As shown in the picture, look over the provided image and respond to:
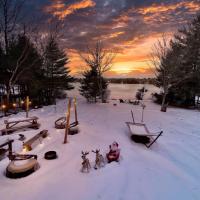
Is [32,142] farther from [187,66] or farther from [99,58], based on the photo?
[187,66]

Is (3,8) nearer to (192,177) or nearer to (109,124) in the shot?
(109,124)

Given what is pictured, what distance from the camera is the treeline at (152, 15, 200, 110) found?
59.1 ft

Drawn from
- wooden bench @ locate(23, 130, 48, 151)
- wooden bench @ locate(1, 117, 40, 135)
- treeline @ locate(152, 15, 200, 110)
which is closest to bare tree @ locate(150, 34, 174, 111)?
treeline @ locate(152, 15, 200, 110)

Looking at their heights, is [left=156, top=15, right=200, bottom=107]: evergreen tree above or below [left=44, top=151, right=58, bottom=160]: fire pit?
above

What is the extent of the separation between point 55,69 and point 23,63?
21.6 ft

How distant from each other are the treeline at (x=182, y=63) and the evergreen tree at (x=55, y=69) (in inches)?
510

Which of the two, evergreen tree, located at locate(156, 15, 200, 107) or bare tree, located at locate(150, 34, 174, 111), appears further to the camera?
evergreen tree, located at locate(156, 15, 200, 107)

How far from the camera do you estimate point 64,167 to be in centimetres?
593

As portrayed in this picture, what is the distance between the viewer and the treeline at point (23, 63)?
14883 mm

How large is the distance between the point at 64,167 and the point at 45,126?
492 cm

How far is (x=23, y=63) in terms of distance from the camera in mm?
17078

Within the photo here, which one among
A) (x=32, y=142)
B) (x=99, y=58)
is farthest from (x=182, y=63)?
(x=32, y=142)

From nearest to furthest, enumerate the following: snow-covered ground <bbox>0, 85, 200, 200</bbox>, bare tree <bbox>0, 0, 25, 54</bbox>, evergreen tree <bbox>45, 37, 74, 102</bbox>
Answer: snow-covered ground <bbox>0, 85, 200, 200</bbox>, bare tree <bbox>0, 0, 25, 54</bbox>, evergreen tree <bbox>45, 37, 74, 102</bbox>

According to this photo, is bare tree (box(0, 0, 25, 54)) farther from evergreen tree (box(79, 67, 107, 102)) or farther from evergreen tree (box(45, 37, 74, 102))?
evergreen tree (box(79, 67, 107, 102))
